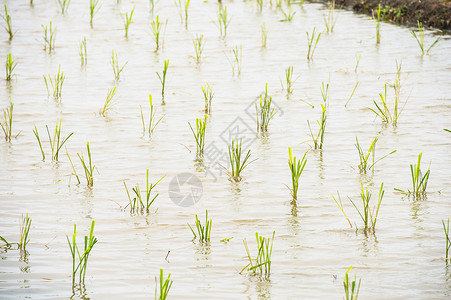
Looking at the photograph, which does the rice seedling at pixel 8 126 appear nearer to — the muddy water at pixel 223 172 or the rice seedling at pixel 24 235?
the muddy water at pixel 223 172

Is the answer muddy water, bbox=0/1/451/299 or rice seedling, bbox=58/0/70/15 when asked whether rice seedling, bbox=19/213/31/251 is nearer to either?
muddy water, bbox=0/1/451/299

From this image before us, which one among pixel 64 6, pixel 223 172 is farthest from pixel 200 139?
pixel 64 6

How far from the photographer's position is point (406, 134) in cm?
562

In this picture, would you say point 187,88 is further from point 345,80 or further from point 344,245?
point 344,245

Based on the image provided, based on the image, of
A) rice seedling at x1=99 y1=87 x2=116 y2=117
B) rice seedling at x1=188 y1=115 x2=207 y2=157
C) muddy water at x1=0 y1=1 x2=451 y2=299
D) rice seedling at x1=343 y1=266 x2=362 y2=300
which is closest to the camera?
rice seedling at x1=343 y1=266 x2=362 y2=300

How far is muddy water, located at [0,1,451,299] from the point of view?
343cm

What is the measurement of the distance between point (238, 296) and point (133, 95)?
386 centimetres

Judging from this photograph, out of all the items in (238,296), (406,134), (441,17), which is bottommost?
(238,296)

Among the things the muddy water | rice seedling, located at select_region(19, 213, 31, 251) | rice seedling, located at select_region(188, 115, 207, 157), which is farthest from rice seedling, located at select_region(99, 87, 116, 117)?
rice seedling, located at select_region(19, 213, 31, 251)

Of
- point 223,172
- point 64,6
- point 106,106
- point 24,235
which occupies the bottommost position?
point 24,235

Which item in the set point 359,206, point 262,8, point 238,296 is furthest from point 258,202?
point 262,8

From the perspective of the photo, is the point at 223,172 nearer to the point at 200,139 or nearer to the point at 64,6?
the point at 200,139

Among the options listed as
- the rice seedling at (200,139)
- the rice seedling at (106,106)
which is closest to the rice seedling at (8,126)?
A: the rice seedling at (106,106)

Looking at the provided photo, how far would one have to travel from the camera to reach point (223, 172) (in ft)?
16.0
